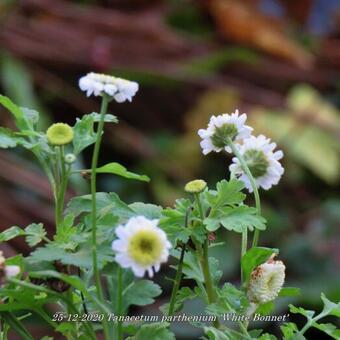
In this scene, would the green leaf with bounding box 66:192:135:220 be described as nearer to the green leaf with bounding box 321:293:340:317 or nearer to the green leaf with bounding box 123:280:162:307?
the green leaf with bounding box 123:280:162:307

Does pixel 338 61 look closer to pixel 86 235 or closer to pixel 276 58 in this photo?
pixel 276 58

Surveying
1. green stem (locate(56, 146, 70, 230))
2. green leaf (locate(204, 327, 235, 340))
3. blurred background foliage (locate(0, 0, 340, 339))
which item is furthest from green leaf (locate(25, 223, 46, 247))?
blurred background foliage (locate(0, 0, 340, 339))

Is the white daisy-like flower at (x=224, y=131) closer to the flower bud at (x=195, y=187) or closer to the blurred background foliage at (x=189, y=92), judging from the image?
the flower bud at (x=195, y=187)

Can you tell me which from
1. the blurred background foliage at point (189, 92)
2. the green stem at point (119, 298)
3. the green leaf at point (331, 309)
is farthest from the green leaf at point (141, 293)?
the blurred background foliage at point (189, 92)

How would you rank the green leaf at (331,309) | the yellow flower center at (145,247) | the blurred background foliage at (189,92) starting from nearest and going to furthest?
the yellow flower center at (145,247) → the green leaf at (331,309) → the blurred background foliage at (189,92)

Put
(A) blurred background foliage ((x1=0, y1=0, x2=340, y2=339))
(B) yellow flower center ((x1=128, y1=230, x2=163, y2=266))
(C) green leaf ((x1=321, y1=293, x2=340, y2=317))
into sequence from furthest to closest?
(A) blurred background foliage ((x1=0, y1=0, x2=340, y2=339)) < (C) green leaf ((x1=321, y1=293, x2=340, y2=317)) < (B) yellow flower center ((x1=128, y1=230, x2=163, y2=266))

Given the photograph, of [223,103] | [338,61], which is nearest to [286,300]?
[223,103]

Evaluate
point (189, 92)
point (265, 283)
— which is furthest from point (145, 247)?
point (189, 92)
